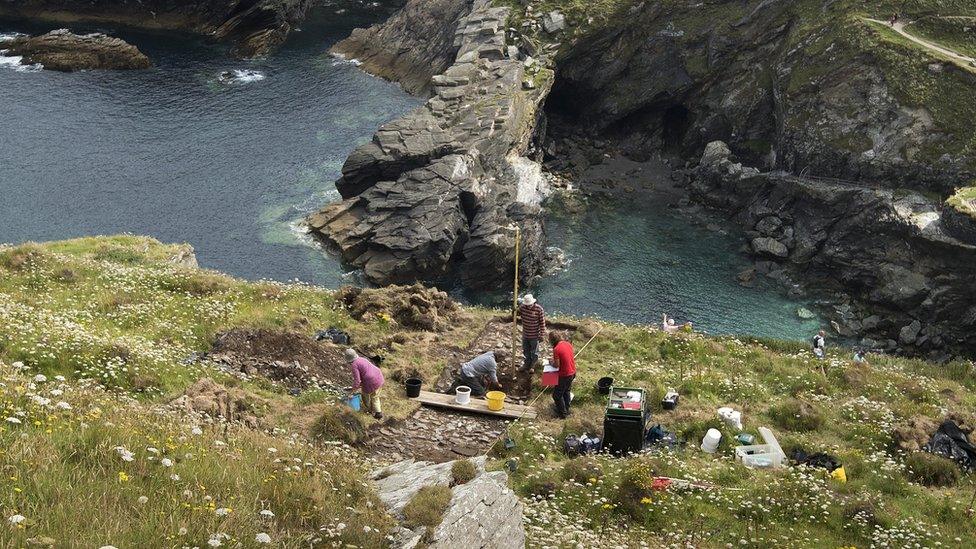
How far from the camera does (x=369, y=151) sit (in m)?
67.4

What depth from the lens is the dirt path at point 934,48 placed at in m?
68.2

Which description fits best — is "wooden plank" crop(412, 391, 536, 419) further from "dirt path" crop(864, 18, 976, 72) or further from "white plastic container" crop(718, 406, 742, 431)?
"dirt path" crop(864, 18, 976, 72)

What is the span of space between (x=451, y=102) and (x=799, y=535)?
190 ft

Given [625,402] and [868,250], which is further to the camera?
[868,250]

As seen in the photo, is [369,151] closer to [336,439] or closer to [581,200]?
[581,200]

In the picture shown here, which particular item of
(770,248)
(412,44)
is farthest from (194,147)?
(770,248)

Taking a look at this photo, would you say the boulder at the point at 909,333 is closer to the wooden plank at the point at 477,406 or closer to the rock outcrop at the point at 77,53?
the wooden plank at the point at 477,406

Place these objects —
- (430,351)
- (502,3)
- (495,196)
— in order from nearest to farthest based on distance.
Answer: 1. (430,351)
2. (495,196)
3. (502,3)

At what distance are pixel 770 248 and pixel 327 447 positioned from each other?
50.0 meters

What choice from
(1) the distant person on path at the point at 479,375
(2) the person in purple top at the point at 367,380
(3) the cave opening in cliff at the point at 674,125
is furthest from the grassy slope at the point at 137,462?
(3) the cave opening in cliff at the point at 674,125

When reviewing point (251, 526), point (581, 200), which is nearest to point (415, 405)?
point (251, 526)

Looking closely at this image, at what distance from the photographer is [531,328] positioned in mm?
30859

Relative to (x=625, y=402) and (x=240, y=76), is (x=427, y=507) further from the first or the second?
(x=240, y=76)

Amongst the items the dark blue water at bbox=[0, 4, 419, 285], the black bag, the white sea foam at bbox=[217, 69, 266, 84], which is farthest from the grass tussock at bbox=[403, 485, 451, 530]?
the white sea foam at bbox=[217, 69, 266, 84]
